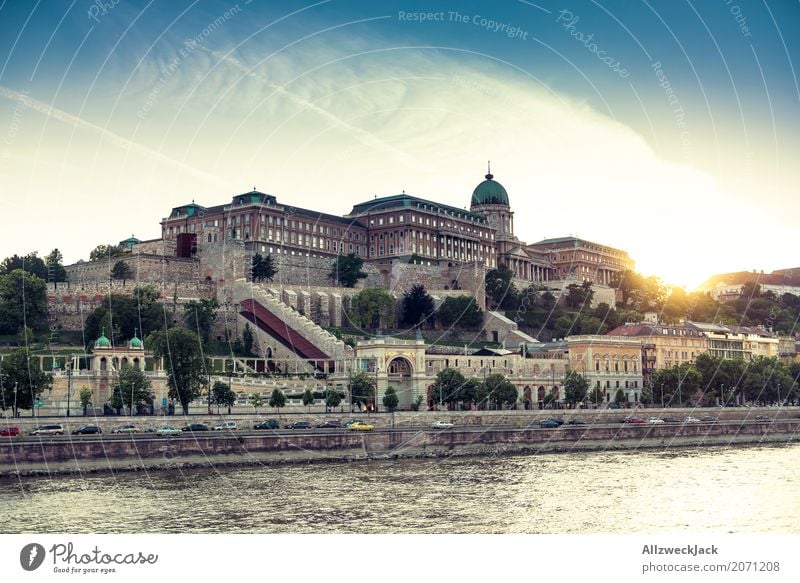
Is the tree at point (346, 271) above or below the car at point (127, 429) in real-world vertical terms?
above

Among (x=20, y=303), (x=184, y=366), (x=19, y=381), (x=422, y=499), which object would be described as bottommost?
(x=422, y=499)

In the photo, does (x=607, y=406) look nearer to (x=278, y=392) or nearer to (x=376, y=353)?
(x=376, y=353)

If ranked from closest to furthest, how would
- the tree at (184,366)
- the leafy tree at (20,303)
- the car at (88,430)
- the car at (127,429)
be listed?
the car at (88,430), the car at (127,429), the tree at (184,366), the leafy tree at (20,303)

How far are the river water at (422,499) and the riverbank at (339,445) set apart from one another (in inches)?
42.6

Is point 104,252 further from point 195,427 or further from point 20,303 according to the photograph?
point 195,427

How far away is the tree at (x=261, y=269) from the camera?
80.3 meters

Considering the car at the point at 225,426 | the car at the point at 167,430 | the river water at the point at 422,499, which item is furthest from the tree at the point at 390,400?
the car at the point at 167,430

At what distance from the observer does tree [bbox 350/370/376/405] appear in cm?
5559

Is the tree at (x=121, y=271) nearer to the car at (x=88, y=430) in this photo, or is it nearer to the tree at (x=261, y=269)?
the tree at (x=261, y=269)

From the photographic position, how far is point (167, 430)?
136ft

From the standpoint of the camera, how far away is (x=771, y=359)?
7394 cm

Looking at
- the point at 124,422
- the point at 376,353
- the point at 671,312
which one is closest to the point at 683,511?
the point at 124,422

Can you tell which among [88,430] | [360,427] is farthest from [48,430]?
[360,427]

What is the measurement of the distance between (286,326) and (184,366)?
2176cm
